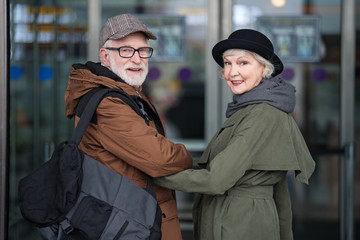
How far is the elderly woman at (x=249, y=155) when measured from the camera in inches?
87.2

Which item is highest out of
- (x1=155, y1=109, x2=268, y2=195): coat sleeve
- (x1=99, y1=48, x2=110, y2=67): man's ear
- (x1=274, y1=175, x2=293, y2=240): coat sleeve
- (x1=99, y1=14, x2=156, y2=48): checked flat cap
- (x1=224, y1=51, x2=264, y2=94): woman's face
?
(x1=99, y1=14, x2=156, y2=48): checked flat cap

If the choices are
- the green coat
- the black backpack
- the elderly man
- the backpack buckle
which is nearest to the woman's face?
the green coat

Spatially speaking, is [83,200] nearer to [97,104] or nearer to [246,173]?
[97,104]

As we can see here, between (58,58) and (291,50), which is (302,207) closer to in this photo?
(291,50)

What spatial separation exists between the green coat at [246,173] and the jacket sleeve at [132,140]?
109mm

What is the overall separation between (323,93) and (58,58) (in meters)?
2.76

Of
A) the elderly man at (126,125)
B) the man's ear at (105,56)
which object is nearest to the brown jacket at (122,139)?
the elderly man at (126,125)

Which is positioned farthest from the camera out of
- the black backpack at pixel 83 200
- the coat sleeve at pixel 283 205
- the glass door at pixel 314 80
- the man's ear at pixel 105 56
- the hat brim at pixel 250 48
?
the glass door at pixel 314 80

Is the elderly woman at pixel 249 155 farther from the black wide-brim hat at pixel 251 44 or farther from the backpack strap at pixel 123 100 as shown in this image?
the backpack strap at pixel 123 100

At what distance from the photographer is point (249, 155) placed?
2.23 meters

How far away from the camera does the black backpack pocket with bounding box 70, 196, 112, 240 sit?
6.77 ft

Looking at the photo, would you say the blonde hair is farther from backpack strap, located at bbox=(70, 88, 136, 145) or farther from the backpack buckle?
the backpack buckle

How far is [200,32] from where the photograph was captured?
208 inches

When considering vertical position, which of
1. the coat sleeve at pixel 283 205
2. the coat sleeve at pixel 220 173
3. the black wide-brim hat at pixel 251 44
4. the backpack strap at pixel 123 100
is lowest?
the coat sleeve at pixel 283 205
